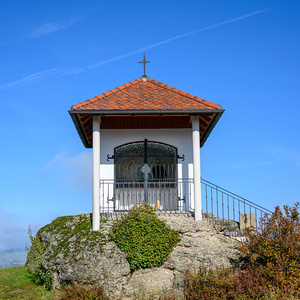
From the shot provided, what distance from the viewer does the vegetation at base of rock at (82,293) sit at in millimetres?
11297

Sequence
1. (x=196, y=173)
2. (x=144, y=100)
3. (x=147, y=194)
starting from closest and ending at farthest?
(x=196, y=173), (x=147, y=194), (x=144, y=100)

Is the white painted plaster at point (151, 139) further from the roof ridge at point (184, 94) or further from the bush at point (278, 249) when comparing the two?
the bush at point (278, 249)

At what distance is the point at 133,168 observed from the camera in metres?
15.5

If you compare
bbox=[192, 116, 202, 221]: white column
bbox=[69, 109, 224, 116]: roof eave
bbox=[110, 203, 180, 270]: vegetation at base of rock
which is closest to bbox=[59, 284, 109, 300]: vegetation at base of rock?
bbox=[110, 203, 180, 270]: vegetation at base of rock

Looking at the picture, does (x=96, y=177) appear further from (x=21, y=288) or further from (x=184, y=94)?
(x=184, y=94)

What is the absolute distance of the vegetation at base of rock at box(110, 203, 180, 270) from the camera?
12.1 m

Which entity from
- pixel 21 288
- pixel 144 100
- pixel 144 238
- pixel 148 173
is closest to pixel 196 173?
pixel 148 173

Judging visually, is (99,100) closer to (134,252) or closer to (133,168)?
(133,168)

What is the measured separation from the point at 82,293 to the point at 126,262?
1.43 meters

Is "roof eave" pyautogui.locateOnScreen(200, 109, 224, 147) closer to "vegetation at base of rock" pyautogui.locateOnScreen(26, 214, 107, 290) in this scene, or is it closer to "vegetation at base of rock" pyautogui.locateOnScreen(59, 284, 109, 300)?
"vegetation at base of rock" pyautogui.locateOnScreen(26, 214, 107, 290)

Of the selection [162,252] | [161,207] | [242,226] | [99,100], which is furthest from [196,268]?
[99,100]

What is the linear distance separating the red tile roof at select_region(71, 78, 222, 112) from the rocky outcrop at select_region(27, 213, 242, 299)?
3402mm

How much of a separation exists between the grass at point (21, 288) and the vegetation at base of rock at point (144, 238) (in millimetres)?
2297

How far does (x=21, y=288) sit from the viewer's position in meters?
13.3
